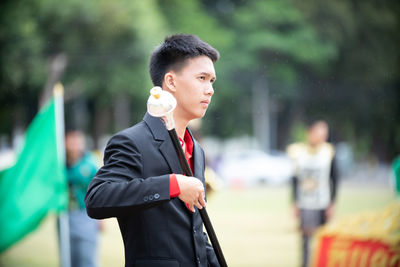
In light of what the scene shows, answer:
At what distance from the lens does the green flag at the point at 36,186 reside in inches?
225

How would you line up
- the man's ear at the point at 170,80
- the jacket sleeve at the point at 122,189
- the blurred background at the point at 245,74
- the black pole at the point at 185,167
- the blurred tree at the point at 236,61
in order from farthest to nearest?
the blurred tree at the point at 236,61 → the blurred background at the point at 245,74 → the man's ear at the point at 170,80 → the black pole at the point at 185,167 → the jacket sleeve at the point at 122,189

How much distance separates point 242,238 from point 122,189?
25.5ft

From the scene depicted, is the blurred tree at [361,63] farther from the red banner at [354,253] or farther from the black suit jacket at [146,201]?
the black suit jacket at [146,201]

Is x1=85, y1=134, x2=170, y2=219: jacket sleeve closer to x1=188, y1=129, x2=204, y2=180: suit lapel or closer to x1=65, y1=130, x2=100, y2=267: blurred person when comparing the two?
x1=188, y1=129, x2=204, y2=180: suit lapel

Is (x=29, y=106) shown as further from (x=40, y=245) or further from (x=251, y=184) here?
(x=40, y=245)

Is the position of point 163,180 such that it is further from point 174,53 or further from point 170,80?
point 174,53

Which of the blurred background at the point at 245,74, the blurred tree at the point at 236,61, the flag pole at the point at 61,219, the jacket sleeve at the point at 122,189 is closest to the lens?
the jacket sleeve at the point at 122,189

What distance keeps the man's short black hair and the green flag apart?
3.43 meters

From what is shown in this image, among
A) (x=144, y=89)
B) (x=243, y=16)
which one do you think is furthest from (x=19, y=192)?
(x=243, y=16)

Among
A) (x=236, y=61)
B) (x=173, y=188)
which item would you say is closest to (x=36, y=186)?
(x=173, y=188)

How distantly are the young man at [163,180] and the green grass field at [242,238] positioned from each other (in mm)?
5098

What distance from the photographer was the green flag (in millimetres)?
5707

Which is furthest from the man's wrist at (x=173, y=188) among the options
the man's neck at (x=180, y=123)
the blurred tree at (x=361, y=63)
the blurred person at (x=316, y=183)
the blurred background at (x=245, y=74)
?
the blurred tree at (x=361, y=63)

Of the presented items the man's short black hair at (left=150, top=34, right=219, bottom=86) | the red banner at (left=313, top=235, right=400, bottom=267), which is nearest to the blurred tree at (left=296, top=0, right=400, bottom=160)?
the red banner at (left=313, top=235, right=400, bottom=267)
